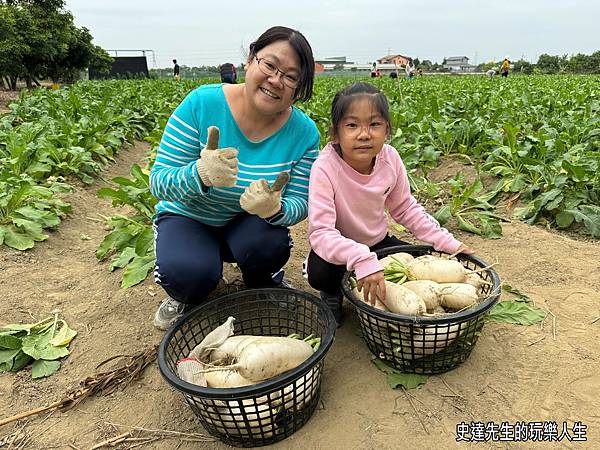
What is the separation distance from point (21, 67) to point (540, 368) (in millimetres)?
25007

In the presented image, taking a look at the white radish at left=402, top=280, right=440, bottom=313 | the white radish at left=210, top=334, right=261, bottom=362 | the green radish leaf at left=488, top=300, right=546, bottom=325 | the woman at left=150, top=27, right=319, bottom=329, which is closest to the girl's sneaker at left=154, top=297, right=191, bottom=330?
the woman at left=150, top=27, right=319, bottom=329

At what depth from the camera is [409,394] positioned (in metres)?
1.95

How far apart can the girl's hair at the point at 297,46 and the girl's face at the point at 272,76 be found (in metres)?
0.02

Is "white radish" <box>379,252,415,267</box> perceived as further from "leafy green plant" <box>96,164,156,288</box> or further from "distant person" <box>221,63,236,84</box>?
"distant person" <box>221,63,236,84</box>

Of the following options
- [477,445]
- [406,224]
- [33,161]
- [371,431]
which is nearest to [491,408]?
[477,445]

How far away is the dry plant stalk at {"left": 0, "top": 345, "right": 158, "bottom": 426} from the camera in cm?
201

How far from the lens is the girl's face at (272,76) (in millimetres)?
2004

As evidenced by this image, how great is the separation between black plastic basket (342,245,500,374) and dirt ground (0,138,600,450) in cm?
9

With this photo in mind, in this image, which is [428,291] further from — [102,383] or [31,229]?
[31,229]

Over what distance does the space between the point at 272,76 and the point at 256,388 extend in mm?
1297

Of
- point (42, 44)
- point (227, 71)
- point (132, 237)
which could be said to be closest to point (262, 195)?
point (132, 237)

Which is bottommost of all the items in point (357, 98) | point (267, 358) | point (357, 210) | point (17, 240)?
point (17, 240)

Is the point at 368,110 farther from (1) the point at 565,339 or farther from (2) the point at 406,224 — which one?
(1) the point at 565,339

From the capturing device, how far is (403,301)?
1.93 m
